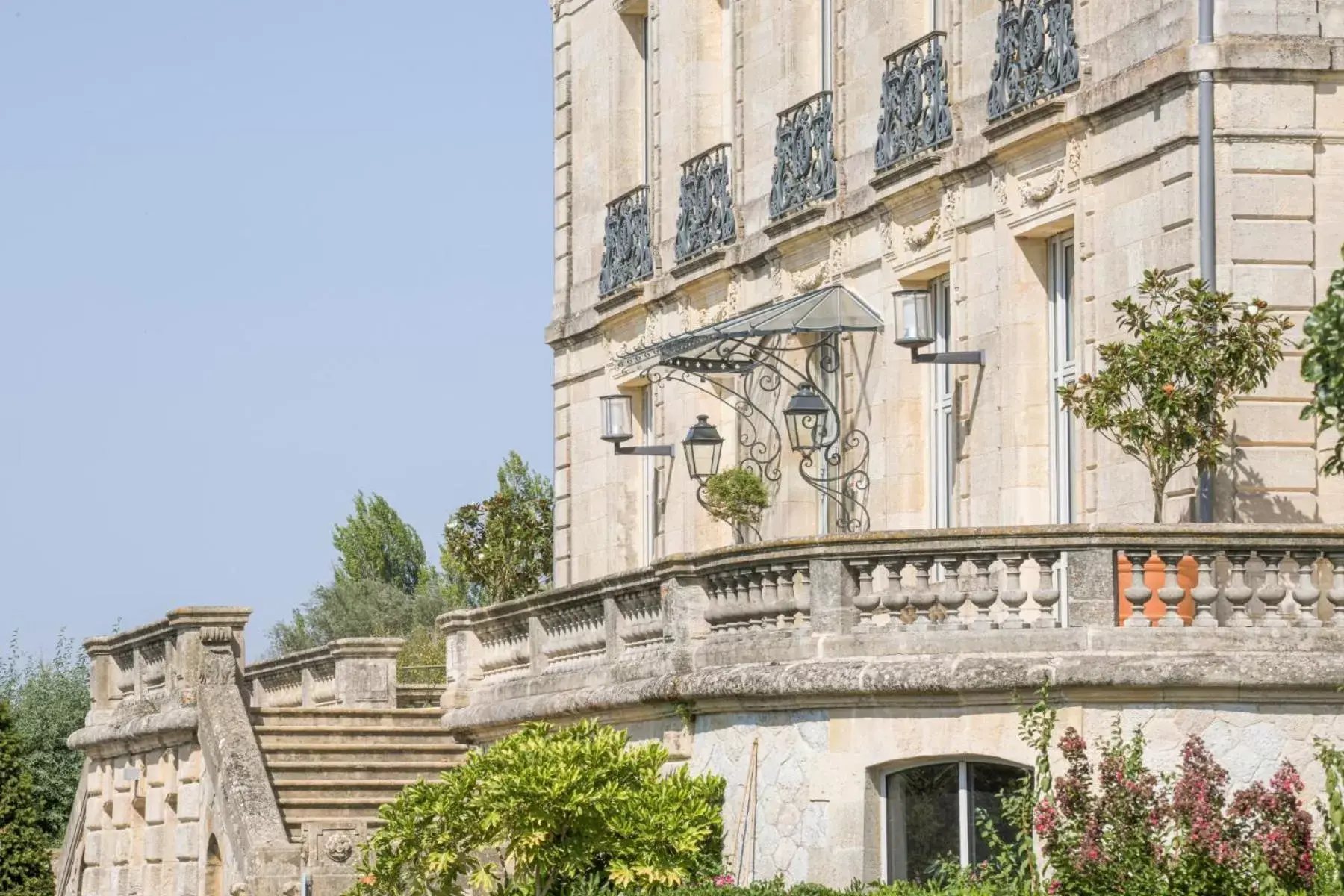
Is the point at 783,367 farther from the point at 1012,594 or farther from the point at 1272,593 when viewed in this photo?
the point at 1272,593

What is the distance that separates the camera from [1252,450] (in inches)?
671

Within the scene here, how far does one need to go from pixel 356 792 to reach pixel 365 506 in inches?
1473

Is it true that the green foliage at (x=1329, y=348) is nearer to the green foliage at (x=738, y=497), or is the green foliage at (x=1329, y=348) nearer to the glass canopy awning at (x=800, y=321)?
the glass canopy awning at (x=800, y=321)

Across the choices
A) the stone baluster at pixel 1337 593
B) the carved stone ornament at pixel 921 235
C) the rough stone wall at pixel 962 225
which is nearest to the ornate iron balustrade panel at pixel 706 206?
the rough stone wall at pixel 962 225

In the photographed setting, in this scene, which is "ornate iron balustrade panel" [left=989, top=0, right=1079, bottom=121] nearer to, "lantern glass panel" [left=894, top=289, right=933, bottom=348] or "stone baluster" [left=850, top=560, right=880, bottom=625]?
"lantern glass panel" [left=894, top=289, right=933, bottom=348]

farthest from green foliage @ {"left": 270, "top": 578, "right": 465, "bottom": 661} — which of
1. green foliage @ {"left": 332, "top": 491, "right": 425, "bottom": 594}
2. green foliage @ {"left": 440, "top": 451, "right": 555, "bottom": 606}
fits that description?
green foliage @ {"left": 440, "top": 451, "right": 555, "bottom": 606}

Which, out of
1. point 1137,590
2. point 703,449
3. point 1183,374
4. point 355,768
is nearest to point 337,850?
point 355,768

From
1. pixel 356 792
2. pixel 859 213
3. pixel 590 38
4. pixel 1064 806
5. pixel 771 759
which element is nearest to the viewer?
pixel 1064 806

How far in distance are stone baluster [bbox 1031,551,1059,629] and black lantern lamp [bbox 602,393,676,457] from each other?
10.3 meters

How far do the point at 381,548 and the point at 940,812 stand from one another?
45.6 metres

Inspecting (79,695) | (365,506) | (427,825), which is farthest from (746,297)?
(365,506)

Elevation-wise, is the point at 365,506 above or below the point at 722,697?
above

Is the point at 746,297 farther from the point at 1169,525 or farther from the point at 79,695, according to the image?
the point at 79,695

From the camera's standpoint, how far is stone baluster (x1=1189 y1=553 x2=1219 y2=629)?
14.9 meters
